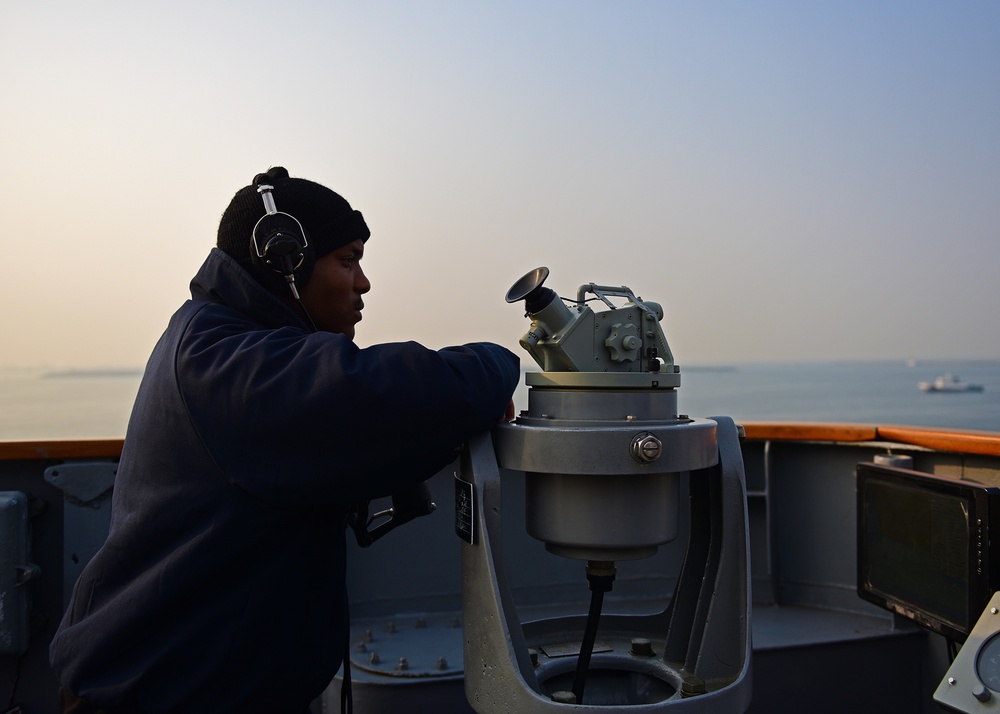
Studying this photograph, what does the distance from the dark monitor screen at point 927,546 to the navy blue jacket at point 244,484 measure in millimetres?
1201

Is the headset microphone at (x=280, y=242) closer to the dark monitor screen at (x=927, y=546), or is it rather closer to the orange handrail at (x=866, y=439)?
the orange handrail at (x=866, y=439)

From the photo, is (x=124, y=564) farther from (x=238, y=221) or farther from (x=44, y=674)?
(x=44, y=674)

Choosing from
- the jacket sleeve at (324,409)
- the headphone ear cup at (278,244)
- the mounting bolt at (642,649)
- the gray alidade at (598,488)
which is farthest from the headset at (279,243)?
the mounting bolt at (642,649)

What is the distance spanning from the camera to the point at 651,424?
150cm

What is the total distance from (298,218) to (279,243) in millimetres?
154

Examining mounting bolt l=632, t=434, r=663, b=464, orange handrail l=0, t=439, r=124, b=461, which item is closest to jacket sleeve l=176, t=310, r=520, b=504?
mounting bolt l=632, t=434, r=663, b=464

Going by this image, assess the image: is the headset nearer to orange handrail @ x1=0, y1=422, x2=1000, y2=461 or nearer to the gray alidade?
the gray alidade

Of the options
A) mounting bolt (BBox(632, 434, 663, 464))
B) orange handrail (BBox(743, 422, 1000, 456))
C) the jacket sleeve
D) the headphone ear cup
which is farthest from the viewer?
orange handrail (BBox(743, 422, 1000, 456))

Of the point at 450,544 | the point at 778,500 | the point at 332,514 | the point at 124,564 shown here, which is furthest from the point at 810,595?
the point at 124,564

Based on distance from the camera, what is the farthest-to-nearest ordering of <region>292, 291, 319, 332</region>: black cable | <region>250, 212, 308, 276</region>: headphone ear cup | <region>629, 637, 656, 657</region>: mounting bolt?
1. <region>629, 637, 656, 657</region>: mounting bolt
2. <region>292, 291, 319, 332</region>: black cable
3. <region>250, 212, 308, 276</region>: headphone ear cup

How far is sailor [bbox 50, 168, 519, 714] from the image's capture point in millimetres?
1321

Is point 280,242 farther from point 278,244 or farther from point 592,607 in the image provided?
point 592,607

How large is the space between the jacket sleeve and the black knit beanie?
278 mm

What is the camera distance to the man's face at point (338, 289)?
172 centimetres
